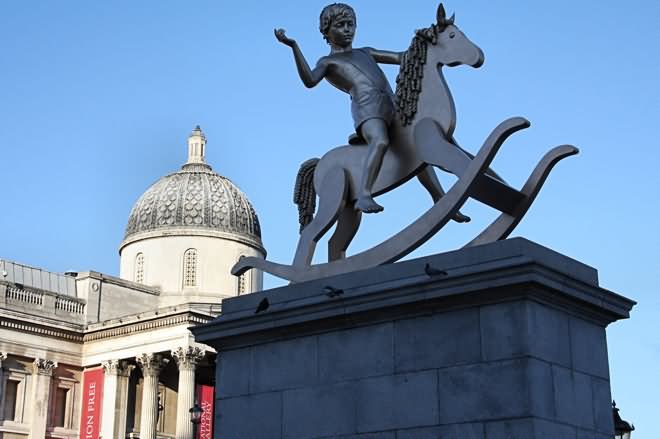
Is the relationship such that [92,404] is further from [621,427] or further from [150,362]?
[621,427]

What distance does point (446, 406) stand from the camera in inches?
392

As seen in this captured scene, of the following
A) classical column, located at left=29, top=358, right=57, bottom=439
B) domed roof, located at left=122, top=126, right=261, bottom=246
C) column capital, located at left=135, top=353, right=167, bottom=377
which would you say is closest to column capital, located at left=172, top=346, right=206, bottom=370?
column capital, located at left=135, top=353, right=167, bottom=377

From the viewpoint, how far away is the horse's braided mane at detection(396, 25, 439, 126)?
12.1 m

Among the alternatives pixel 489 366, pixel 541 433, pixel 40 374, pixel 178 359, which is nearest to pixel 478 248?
pixel 489 366

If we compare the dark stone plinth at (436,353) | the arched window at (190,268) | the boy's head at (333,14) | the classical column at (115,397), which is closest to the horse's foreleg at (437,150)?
the dark stone plinth at (436,353)

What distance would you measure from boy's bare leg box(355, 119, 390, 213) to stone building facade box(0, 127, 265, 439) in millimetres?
37397

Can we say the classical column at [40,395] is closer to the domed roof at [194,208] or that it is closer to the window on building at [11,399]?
the window on building at [11,399]

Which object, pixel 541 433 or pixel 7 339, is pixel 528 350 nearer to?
pixel 541 433

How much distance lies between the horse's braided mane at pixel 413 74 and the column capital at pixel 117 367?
45.3m

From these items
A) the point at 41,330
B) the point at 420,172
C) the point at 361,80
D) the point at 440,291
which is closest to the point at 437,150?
the point at 420,172

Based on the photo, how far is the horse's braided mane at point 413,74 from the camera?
39.8 feet

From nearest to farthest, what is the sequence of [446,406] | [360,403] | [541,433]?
[541,433], [446,406], [360,403]

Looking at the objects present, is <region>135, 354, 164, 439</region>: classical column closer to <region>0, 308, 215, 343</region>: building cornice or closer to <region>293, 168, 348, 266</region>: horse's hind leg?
<region>0, 308, 215, 343</region>: building cornice

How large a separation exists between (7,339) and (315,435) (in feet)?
148
